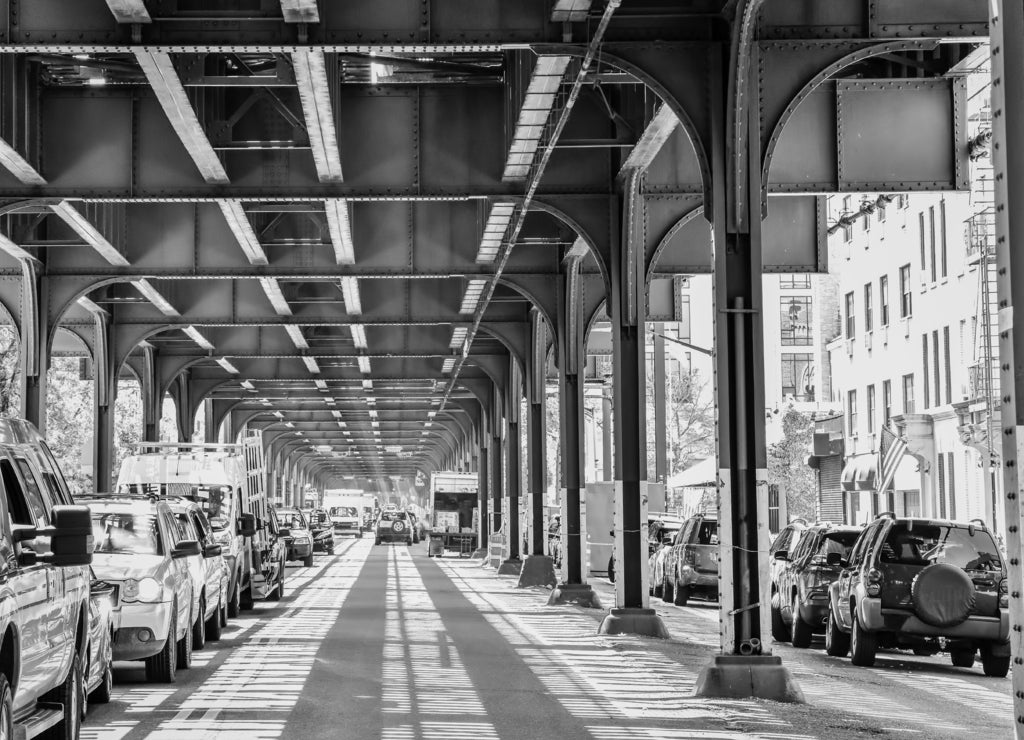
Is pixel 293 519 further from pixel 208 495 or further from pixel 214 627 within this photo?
pixel 214 627

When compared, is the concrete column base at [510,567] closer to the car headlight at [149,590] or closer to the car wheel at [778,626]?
the car wheel at [778,626]

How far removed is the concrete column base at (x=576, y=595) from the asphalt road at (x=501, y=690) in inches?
104

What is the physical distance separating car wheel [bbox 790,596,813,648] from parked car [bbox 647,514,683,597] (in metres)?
10.2

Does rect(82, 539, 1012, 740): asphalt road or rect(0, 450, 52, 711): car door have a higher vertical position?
rect(0, 450, 52, 711): car door

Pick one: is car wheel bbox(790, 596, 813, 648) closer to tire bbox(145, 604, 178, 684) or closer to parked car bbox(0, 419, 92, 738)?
tire bbox(145, 604, 178, 684)

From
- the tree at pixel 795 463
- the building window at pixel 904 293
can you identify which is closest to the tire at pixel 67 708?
the building window at pixel 904 293

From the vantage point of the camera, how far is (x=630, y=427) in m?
23.3

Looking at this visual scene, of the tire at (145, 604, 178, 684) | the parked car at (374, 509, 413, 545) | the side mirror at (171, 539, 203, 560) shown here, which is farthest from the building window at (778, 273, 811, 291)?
the tire at (145, 604, 178, 684)

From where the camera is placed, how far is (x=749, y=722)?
45.0ft

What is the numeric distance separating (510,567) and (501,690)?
1211 inches

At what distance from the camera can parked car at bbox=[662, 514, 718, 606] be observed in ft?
105

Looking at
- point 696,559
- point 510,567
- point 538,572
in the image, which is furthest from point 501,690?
point 510,567

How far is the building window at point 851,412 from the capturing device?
54.8m

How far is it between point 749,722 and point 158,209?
57.2 feet
